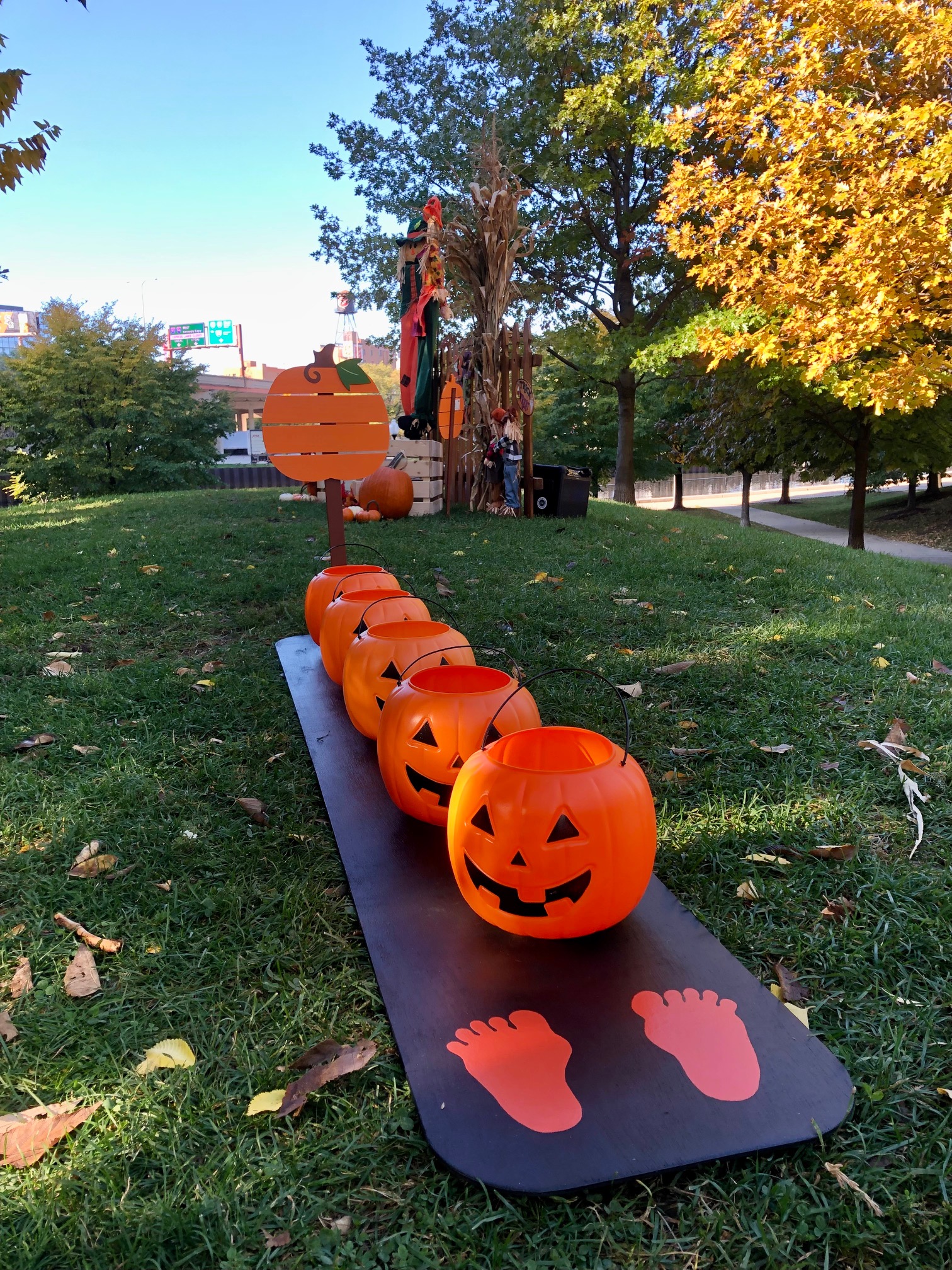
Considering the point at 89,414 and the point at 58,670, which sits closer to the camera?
the point at 58,670

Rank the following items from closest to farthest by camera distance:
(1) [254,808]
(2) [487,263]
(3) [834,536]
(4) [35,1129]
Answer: (4) [35,1129], (1) [254,808], (2) [487,263], (3) [834,536]

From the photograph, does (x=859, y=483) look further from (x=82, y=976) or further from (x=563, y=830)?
(x=82, y=976)

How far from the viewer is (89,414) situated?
73.2 feet

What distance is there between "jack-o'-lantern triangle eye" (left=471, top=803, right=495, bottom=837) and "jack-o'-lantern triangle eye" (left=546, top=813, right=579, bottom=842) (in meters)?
0.16

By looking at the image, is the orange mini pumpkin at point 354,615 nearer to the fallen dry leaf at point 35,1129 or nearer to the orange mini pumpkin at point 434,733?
the orange mini pumpkin at point 434,733

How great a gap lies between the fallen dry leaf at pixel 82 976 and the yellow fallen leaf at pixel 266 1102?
1.97ft

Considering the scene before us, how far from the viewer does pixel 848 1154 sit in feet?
4.97

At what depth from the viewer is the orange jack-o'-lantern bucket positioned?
191 centimetres

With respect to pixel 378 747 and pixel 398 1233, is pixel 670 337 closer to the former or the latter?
pixel 378 747

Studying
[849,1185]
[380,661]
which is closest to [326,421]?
[380,661]

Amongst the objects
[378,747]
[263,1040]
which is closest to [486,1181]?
[263,1040]

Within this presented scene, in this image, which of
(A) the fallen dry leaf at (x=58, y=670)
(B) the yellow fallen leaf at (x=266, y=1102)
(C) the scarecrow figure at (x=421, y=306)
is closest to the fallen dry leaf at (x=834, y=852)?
(B) the yellow fallen leaf at (x=266, y=1102)

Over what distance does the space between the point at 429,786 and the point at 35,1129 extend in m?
1.29

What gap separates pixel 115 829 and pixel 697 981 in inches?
76.9
